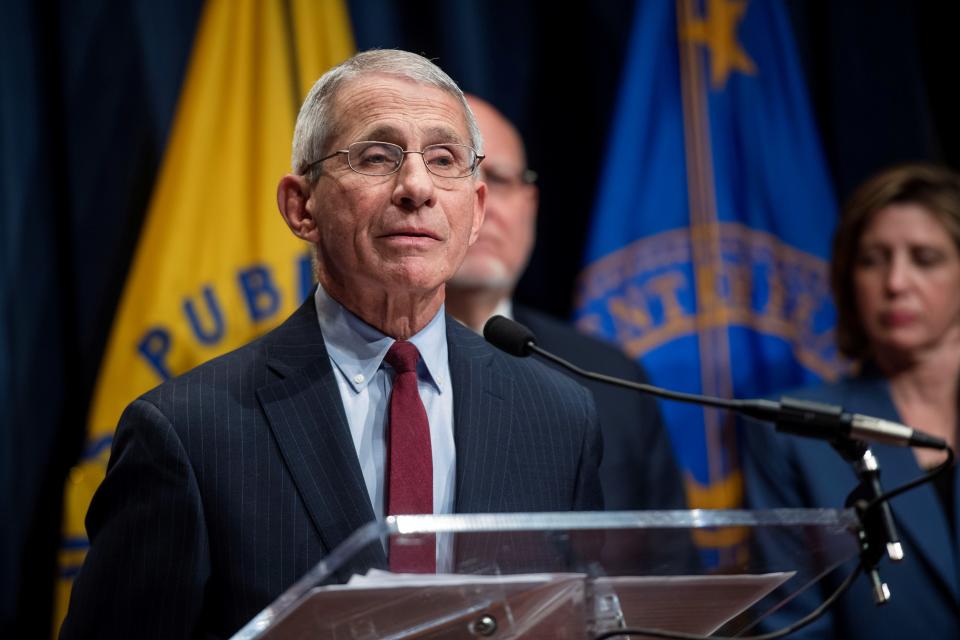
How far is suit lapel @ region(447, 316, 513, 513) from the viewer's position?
1.68 m

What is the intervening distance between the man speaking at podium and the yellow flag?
129 centimetres

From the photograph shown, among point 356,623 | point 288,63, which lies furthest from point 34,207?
point 356,623

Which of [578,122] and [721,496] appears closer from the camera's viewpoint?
[721,496]

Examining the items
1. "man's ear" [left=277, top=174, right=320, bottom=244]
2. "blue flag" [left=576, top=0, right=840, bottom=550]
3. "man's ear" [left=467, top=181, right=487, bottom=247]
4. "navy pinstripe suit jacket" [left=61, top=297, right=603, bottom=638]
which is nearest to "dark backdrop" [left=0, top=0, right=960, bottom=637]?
"blue flag" [left=576, top=0, right=840, bottom=550]

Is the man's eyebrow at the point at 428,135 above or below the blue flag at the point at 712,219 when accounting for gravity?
below

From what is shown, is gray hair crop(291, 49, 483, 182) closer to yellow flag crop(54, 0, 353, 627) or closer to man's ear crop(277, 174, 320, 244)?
man's ear crop(277, 174, 320, 244)

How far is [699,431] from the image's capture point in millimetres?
3439

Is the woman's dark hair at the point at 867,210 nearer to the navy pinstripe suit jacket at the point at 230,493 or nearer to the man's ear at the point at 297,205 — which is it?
the navy pinstripe suit jacket at the point at 230,493

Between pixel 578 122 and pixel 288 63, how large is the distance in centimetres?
98

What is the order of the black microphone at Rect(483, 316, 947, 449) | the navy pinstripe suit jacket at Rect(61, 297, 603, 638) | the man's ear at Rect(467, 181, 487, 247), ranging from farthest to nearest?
the man's ear at Rect(467, 181, 487, 247)
the navy pinstripe suit jacket at Rect(61, 297, 603, 638)
the black microphone at Rect(483, 316, 947, 449)

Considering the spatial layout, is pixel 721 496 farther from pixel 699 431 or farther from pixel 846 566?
pixel 846 566

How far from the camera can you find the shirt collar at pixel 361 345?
175cm

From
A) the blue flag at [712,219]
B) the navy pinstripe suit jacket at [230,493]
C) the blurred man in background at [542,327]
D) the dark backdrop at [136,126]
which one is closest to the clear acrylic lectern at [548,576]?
the navy pinstripe suit jacket at [230,493]

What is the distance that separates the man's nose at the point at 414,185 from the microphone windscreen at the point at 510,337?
0.23 meters
